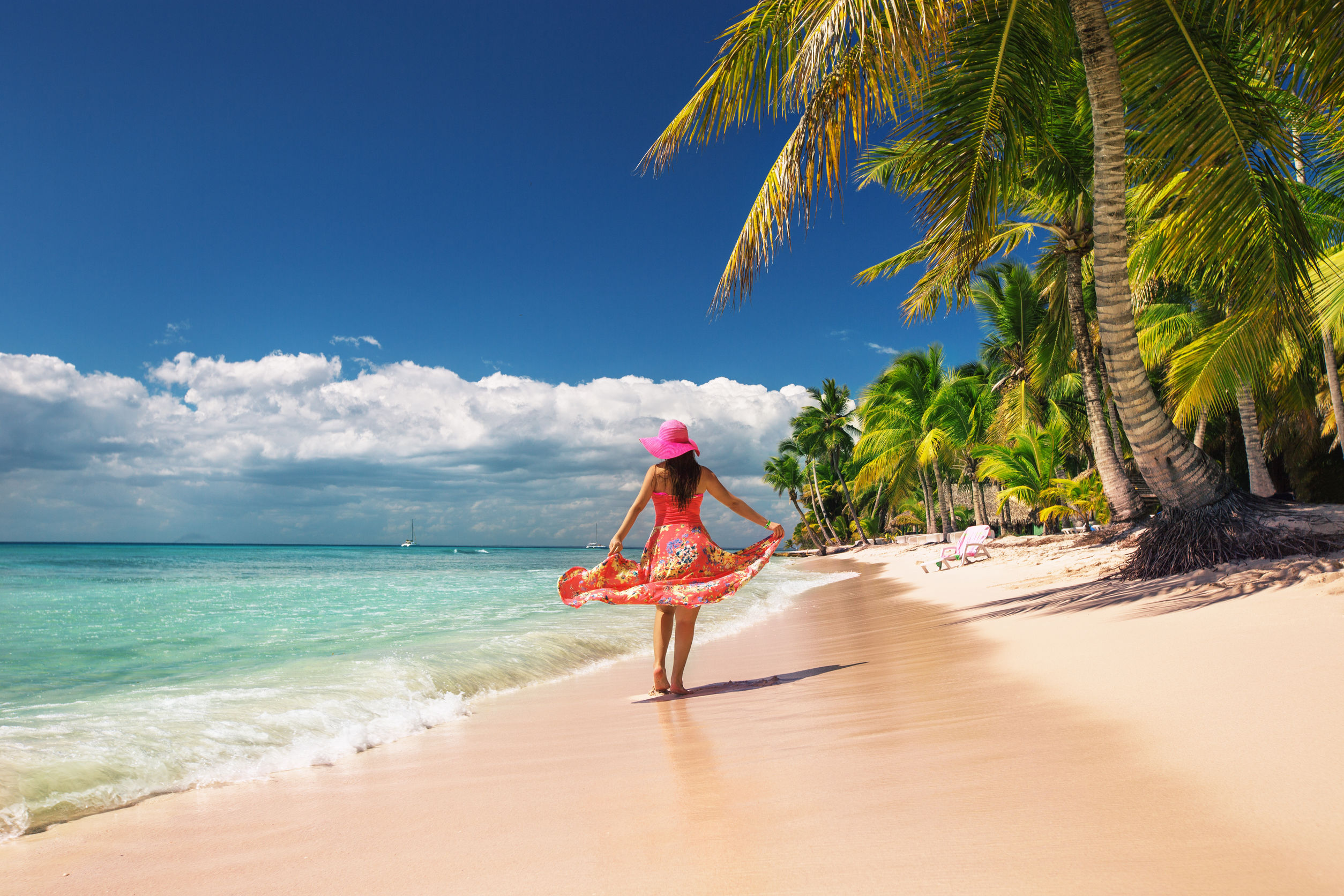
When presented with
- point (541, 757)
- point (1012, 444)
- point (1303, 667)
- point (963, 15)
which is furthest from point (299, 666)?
point (1012, 444)

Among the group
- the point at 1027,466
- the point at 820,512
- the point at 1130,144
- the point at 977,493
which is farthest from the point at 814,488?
the point at 1130,144

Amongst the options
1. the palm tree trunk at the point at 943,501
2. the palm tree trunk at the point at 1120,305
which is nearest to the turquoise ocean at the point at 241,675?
the palm tree trunk at the point at 1120,305

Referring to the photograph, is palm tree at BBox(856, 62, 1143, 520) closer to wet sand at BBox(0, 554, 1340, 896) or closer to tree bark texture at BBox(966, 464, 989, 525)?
wet sand at BBox(0, 554, 1340, 896)

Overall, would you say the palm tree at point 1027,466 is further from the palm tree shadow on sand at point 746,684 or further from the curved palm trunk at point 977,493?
the palm tree shadow on sand at point 746,684

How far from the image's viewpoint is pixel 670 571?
3867mm

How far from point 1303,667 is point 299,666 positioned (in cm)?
631

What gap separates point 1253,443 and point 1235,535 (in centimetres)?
938

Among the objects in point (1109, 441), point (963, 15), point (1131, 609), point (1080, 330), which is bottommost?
point (1131, 609)

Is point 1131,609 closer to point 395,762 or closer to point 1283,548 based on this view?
point 1283,548

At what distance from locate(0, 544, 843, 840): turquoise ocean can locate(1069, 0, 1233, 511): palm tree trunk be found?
15.1 feet

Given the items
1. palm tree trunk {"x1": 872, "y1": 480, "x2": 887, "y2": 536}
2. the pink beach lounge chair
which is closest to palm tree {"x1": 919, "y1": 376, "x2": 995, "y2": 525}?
the pink beach lounge chair

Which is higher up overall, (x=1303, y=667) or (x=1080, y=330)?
(x=1080, y=330)

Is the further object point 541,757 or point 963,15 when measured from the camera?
point 963,15

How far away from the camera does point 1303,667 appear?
2.67 meters
